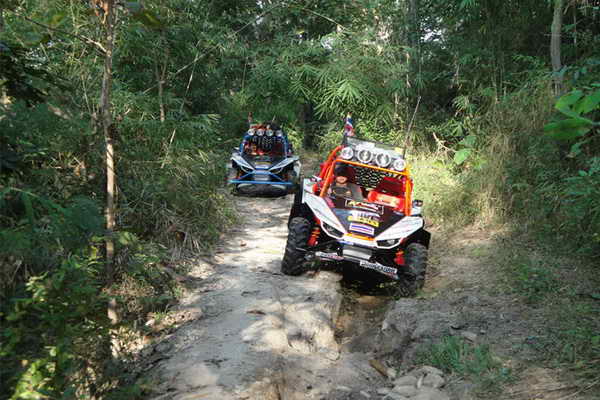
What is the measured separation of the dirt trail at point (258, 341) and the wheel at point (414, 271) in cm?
81

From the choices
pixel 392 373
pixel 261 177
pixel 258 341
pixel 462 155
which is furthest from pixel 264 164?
pixel 392 373

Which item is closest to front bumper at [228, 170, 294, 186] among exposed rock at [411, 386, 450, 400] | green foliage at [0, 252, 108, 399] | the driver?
the driver

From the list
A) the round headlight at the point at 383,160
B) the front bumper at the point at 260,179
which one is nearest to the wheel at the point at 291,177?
the front bumper at the point at 260,179

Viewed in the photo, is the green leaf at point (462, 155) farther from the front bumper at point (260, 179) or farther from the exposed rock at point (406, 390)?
the exposed rock at point (406, 390)

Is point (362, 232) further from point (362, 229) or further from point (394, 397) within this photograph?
point (394, 397)

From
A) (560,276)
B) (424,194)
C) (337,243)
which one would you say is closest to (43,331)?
(337,243)

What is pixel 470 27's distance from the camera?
928 centimetres

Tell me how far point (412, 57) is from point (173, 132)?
7.34 m

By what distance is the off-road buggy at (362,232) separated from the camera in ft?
17.1

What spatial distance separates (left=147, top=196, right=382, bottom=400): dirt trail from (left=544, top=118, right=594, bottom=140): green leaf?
2358 millimetres

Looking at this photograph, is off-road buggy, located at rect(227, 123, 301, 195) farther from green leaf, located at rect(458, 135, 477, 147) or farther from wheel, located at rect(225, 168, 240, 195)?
green leaf, located at rect(458, 135, 477, 147)

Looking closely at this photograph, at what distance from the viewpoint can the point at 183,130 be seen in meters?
5.80

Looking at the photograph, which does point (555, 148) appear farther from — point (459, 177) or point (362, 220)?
point (362, 220)

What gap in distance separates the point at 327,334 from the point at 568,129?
339cm
